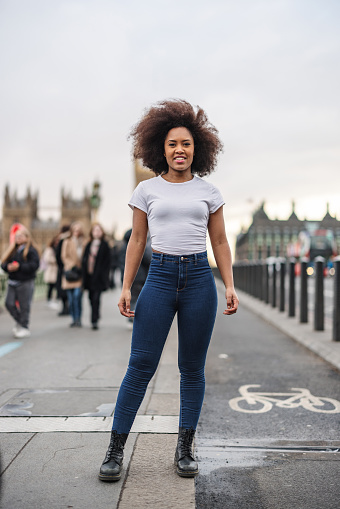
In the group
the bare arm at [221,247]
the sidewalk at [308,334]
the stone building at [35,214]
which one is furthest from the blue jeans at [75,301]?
the stone building at [35,214]

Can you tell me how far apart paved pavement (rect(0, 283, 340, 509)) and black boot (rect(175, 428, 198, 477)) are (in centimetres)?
5

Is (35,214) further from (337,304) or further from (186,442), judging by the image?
(186,442)

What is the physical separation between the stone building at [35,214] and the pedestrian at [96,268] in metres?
143

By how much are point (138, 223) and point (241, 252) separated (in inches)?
6723

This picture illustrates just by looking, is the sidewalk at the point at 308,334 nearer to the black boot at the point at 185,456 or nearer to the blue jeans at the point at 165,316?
the black boot at the point at 185,456

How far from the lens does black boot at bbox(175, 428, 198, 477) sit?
317 centimetres

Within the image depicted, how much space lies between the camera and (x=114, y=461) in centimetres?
314

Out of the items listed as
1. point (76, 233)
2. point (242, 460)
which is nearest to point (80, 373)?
point (242, 460)

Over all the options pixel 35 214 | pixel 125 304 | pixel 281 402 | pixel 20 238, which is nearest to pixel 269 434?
pixel 281 402

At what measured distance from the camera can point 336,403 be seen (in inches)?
197

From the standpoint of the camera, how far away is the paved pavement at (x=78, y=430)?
9.57 ft

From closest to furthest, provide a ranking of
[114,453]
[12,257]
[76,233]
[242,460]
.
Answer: [114,453] → [242,460] → [12,257] → [76,233]

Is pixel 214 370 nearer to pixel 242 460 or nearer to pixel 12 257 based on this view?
pixel 242 460

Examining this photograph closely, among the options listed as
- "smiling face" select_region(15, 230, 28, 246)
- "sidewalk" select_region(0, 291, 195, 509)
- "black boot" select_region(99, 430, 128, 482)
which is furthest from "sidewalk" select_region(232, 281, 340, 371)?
"smiling face" select_region(15, 230, 28, 246)
